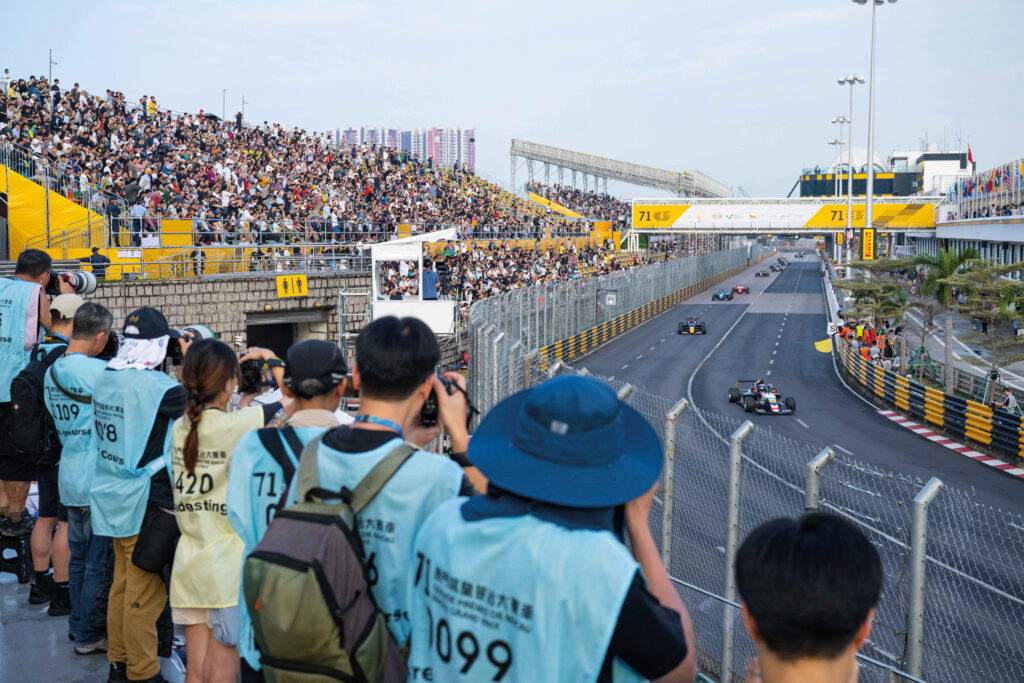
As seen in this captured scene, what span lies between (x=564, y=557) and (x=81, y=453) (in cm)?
404

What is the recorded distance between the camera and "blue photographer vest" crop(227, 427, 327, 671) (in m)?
3.14

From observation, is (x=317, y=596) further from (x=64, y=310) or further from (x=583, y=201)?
(x=583, y=201)

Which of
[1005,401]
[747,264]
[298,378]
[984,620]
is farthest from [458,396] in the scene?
[747,264]

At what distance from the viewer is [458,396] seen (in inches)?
114

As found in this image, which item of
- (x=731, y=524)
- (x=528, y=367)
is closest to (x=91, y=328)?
(x=731, y=524)

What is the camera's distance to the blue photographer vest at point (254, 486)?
314 centimetres

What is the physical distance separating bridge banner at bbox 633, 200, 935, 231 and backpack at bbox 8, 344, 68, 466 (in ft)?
174

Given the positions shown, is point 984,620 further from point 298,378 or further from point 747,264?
point 747,264

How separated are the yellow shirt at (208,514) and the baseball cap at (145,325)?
2.09 ft

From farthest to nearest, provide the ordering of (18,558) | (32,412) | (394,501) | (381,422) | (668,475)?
→ 1. (18,558)
2. (32,412)
3. (668,475)
4. (381,422)
5. (394,501)

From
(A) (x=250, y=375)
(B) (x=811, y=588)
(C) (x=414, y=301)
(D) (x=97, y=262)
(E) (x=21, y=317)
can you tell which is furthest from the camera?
(C) (x=414, y=301)

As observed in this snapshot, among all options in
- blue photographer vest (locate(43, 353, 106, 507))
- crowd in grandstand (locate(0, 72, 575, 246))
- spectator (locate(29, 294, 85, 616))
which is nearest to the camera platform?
spectator (locate(29, 294, 85, 616))

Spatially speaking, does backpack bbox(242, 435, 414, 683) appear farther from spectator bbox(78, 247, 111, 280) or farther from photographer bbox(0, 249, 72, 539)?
spectator bbox(78, 247, 111, 280)

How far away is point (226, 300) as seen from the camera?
69.8 feet
